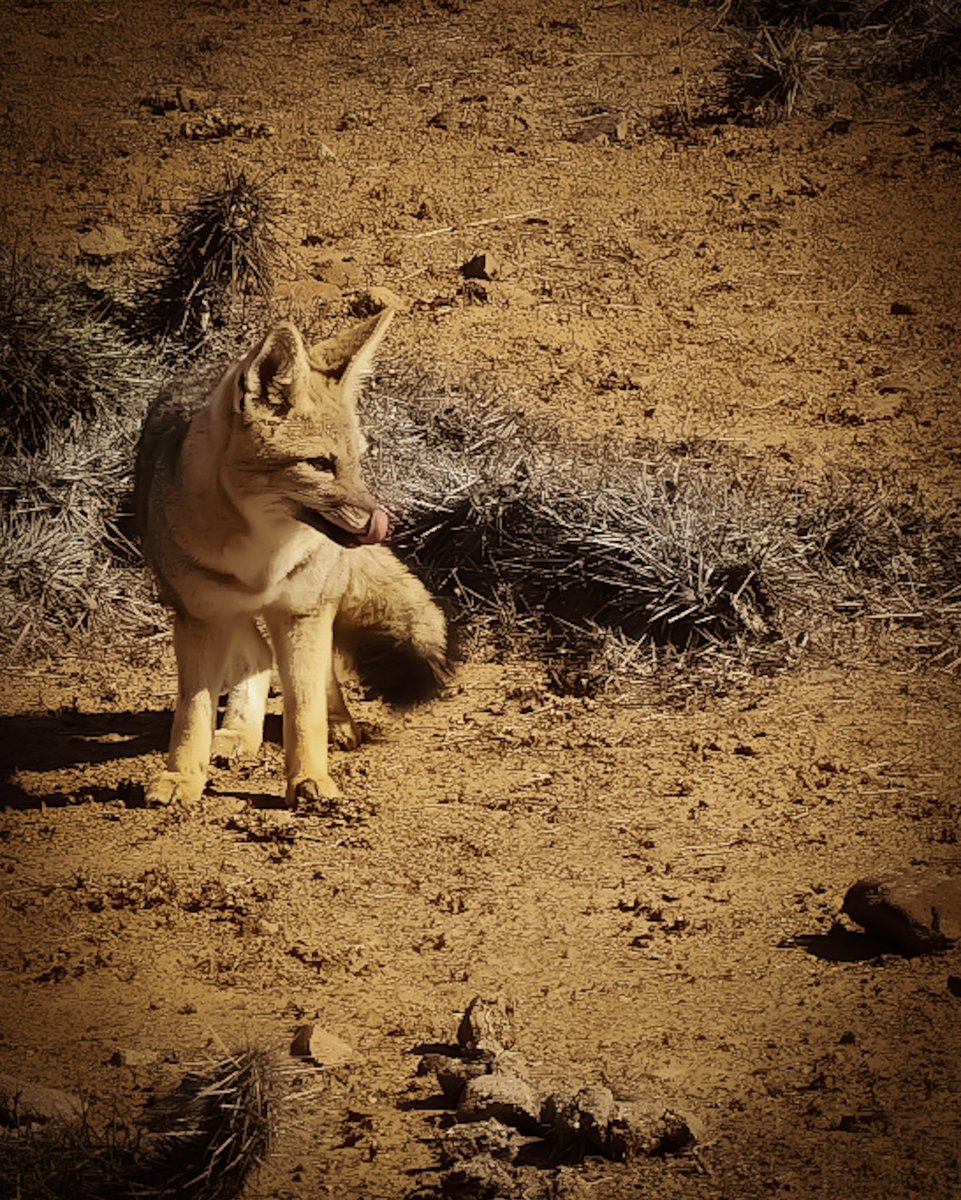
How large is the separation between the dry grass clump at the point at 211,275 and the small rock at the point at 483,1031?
520 cm

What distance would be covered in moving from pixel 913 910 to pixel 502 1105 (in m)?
1.36

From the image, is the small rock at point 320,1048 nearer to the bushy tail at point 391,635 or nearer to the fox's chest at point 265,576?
the fox's chest at point 265,576

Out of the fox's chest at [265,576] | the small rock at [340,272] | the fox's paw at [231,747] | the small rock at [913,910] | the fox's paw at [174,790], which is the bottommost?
the fox's paw at [231,747]

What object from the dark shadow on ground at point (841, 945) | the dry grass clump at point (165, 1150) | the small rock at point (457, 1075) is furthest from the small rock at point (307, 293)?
the dry grass clump at point (165, 1150)

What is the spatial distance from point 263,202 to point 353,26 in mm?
4148

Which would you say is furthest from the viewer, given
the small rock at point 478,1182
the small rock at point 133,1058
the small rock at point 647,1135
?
the small rock at point 133,1058

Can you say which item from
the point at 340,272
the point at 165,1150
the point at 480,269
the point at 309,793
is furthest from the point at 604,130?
the point at 165,1150

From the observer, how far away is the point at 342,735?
6945 mm

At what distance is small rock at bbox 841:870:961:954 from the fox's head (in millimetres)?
1847

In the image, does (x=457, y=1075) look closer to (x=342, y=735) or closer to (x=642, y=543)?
(x=342, y=735)

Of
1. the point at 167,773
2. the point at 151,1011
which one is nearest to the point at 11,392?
the point at 167,773

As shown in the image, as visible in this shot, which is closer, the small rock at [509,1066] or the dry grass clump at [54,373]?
the small rock at [509,1066]

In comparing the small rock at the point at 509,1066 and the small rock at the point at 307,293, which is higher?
the small rock at the point at 307,293

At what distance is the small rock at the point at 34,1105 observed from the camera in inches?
170
